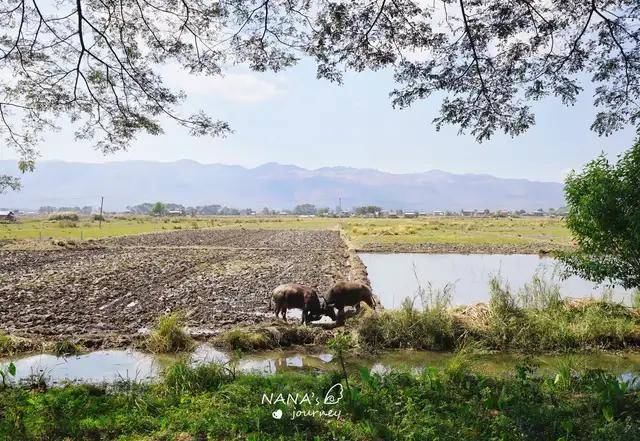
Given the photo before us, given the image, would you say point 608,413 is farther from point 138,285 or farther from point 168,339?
point 138,285

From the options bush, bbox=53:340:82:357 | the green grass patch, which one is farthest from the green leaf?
bush, bbox=53:340:82:357

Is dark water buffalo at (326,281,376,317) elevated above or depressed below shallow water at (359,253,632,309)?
above

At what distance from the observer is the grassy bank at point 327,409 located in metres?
5.19

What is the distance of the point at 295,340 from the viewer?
416 inches

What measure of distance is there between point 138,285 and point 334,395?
1311cm

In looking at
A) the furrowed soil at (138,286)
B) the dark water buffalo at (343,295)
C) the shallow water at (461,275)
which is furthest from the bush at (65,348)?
the shallow water at (461,275)

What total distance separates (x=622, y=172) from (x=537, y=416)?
6161 mm

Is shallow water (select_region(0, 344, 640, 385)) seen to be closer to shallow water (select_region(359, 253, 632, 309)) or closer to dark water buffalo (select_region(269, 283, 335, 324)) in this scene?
dark water buffalo (select_region(269, 283, 335, 324))

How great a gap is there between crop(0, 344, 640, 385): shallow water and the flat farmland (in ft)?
4.11

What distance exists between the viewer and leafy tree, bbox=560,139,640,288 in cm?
936

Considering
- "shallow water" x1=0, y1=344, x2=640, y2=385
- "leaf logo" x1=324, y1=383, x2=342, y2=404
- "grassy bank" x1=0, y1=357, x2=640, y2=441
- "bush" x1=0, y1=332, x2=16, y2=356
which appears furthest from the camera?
"bush" x1=0, y1=332, x2=16, y2=356

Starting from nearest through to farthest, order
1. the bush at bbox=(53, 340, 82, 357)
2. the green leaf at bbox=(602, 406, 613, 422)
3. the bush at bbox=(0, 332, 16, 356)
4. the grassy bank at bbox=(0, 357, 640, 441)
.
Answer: the grassy bank at bbox=(0, 357, 640, 441), the green leaf at bbox=(602, 406, 613, 422), the bush at bbox=(0, 332, 16, 356), the bush at bbox=(53, 340, 82, 357)

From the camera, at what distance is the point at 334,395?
6363mm

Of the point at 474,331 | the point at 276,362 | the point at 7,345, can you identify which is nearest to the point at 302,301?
the point at 276,362
